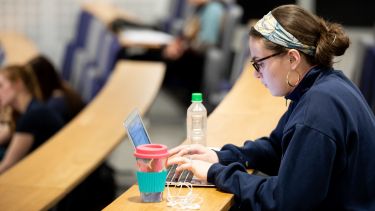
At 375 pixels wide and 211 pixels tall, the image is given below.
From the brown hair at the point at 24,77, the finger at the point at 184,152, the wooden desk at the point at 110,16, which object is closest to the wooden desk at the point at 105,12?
the wooden desk at the point at 110,16

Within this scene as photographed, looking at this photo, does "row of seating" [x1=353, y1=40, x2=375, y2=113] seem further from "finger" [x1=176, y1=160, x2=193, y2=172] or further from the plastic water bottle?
"finger" [x1=176, y1=160, x2=193, y2=172]

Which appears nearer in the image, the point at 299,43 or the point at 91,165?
the point at 299,43

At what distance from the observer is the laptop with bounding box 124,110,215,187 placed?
2.22 metres

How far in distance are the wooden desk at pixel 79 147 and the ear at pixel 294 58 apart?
107 cm

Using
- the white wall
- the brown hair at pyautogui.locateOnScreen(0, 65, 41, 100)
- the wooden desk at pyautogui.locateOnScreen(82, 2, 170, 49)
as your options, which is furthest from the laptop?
the white wall

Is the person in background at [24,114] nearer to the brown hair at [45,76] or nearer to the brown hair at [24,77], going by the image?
the brown hair at [24,77]

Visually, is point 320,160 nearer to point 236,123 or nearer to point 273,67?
point 273,67

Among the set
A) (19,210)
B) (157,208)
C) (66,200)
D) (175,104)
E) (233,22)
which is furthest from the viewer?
(175,104)

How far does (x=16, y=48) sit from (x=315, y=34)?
527cm

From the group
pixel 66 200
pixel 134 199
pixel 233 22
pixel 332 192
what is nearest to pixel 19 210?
pixel 134 199

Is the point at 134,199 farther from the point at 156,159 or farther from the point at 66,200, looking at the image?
the point at 66,200

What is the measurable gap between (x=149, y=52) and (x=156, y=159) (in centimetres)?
543

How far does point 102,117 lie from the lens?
4121mm

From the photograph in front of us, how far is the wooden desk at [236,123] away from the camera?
211cm
